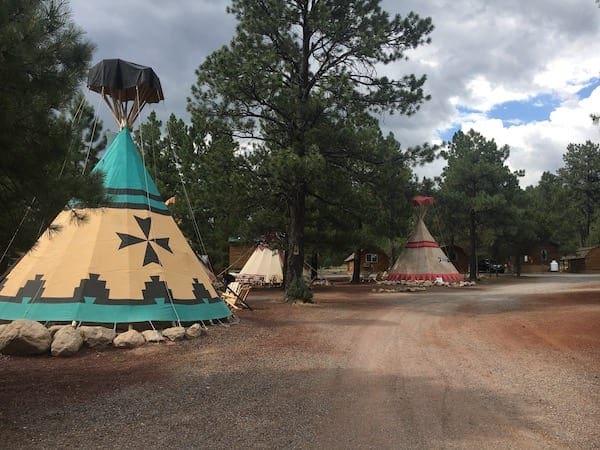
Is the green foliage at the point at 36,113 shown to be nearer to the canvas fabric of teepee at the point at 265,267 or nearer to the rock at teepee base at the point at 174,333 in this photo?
the rock at teepee base at the point at 174,333

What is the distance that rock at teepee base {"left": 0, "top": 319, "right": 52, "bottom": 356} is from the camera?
8.39 meters

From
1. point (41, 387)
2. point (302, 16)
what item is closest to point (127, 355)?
point (41, 387)

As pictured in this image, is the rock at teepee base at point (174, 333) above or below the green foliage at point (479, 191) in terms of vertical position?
below

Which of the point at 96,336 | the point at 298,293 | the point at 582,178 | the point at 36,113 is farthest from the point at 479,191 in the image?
the point at 582,178

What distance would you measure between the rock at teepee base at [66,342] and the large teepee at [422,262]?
2481 cm

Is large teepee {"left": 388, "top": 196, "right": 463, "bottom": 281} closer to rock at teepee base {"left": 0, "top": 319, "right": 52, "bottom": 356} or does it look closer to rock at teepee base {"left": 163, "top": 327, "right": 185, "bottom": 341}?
rock at teepee base {"left": 163, "top": 327, "right": 185, "bottom": 341}

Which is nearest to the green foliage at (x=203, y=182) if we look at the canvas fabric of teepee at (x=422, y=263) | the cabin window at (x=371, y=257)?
the canvas fabric of teepee at (x=422, y=263)

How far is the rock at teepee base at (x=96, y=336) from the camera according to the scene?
921cm

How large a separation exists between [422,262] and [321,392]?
86.1ft

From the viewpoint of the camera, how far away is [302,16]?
61.0 ft

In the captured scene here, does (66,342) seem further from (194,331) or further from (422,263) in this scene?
(422,263)

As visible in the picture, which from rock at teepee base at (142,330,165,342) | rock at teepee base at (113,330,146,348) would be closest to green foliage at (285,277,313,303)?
rock at teepee base at (142,330,165,342)

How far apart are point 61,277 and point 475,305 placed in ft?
43.5

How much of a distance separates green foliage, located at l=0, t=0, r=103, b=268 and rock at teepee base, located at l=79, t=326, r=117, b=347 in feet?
12.8
